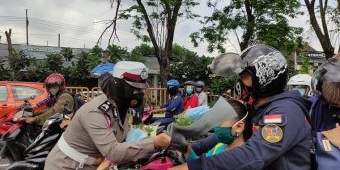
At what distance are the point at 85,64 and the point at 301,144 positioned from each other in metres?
24.0

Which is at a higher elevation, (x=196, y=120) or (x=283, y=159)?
(x=196, y=120)

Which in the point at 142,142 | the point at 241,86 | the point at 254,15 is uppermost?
the point at 254,15

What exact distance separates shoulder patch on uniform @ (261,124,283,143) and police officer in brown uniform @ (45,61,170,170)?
49.2 inches

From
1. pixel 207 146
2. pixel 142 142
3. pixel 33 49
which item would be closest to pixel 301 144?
pixel 207 146

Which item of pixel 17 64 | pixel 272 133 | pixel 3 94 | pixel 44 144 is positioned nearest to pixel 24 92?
pixel 3 94

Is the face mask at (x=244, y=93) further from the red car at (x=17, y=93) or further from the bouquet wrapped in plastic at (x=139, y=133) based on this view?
the red car at (x=17, y=93)

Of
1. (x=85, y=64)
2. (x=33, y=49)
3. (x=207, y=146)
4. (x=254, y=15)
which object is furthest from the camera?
(x=33, y=49)

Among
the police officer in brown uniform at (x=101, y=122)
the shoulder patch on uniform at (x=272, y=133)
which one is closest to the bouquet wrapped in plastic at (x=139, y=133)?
the police officer in brown uniform at (x=101, y=122)

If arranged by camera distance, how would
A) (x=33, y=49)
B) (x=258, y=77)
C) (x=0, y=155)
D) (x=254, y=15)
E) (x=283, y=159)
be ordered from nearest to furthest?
(x=283, y=159)
(x=258, y=77)
(x=0, y=155)
(x=254, y=15)
(x=33, y=49)

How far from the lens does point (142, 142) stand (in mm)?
2855

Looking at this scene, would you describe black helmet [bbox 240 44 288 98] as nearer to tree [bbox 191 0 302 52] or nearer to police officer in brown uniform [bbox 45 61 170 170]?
police officer in brown uniform [bbox 45 61 170 170]

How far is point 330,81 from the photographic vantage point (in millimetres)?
2166

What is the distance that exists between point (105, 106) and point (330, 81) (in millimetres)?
1486

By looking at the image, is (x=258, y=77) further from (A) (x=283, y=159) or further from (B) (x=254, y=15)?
(B) (x=254, y=15)
